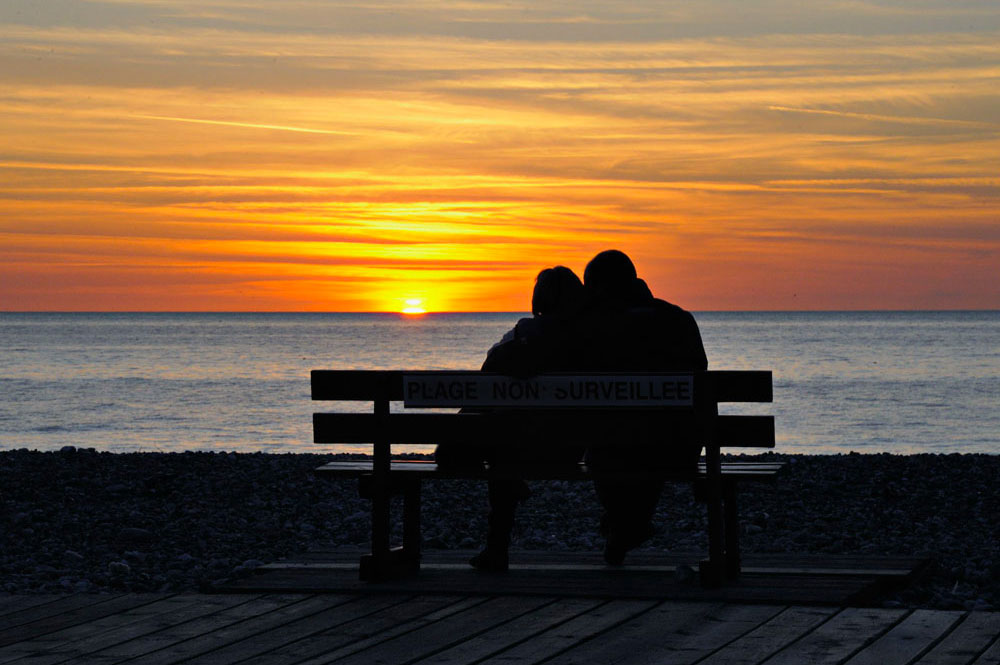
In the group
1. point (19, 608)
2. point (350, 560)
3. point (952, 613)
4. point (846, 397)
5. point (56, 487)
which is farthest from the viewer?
point (846, 397)

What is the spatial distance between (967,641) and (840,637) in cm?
49

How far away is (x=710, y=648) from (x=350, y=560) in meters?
2.84

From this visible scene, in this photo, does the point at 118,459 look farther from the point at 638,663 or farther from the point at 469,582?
the point at 638,663

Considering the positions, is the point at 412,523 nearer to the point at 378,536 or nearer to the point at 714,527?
the point at 378,536

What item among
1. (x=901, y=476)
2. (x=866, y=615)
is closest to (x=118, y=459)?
(x=901, y=476)

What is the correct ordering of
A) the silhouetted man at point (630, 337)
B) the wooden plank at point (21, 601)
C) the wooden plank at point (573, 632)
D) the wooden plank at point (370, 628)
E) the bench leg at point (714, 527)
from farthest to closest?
the silhouetted man at point (630, 337), the bench leg at point (714, 527), the wooden plank at point (21, 601), the wooden plank at point (370, 628), the wooden plank at point (573, 632)

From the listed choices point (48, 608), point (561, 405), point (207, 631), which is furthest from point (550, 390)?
point (48, 608)

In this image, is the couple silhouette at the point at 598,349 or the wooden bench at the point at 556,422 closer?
the wooden bench at the point at 556,422

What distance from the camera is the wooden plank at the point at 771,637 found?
4957mm

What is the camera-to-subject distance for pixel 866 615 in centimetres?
571

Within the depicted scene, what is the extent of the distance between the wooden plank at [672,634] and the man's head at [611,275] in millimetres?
1729

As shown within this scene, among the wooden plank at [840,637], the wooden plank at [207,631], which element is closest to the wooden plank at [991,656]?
the wooden plank at [840,637]

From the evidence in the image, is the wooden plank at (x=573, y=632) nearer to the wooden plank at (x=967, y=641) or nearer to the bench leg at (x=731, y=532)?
the bench leg at (x=731, y=532)

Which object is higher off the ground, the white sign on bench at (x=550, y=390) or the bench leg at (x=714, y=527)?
the white sign on bench at (x=550, y=390)
